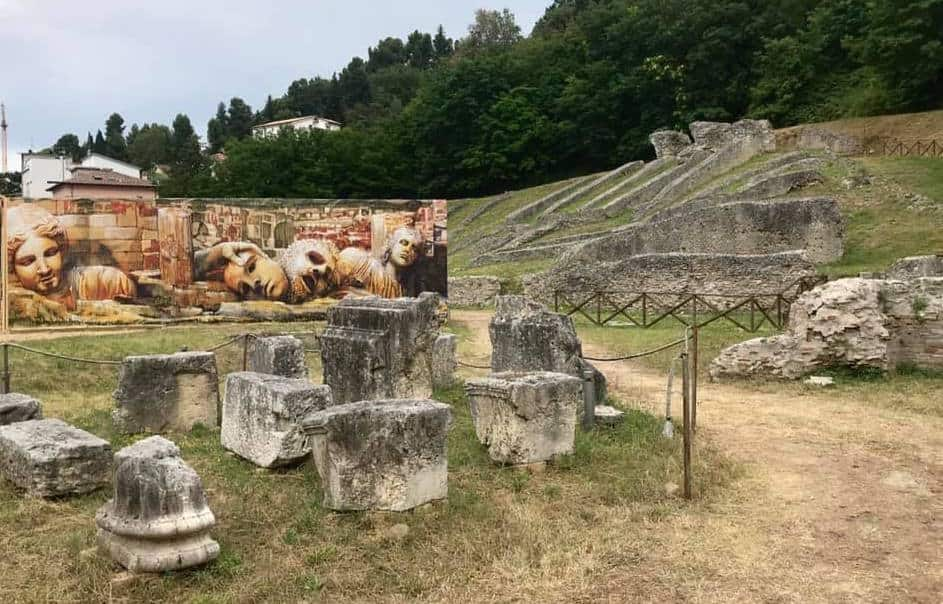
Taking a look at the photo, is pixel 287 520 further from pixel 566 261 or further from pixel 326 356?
pixel 566 261

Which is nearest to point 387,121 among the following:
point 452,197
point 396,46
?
point 452,197

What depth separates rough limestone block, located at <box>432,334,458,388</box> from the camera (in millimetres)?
11539

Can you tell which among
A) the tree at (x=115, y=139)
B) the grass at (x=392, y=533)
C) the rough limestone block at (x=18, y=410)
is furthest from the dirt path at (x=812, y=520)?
the tree at (x=115, y=139)

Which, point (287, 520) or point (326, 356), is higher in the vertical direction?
point (326, 356)

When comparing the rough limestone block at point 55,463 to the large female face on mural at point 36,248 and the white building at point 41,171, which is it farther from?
the white building at point 41,171

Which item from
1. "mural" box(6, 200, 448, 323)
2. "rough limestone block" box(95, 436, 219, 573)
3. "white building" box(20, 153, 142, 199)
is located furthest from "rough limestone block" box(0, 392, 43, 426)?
"white building" box(20, 153, 142, 199)

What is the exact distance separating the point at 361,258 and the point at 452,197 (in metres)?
33.9

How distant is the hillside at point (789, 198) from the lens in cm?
2175

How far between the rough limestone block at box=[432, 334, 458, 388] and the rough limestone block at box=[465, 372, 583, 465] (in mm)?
4070

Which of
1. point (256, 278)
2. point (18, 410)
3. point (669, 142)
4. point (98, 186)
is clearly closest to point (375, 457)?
point (18, 410)

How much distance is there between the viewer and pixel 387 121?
59.5 meters

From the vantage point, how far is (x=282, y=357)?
365 inches

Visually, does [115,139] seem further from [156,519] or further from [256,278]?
[156,519]

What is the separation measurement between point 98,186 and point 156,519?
4358 cm
